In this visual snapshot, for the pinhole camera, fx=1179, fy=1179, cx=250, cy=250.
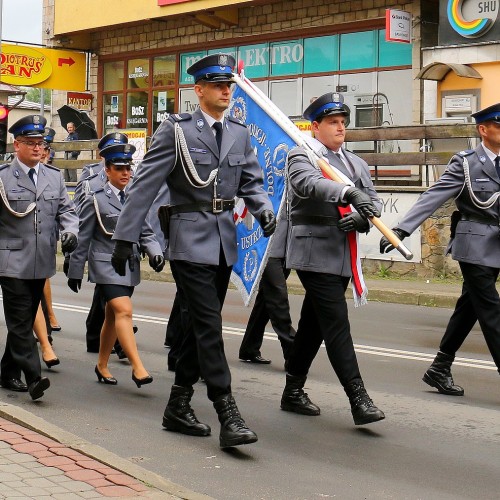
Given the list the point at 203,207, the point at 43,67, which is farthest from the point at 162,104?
the point at 203,207

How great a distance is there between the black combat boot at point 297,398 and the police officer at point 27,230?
1.72 meters

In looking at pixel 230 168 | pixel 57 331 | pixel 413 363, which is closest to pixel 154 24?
pixel 57 331

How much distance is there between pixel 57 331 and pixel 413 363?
12.7ft

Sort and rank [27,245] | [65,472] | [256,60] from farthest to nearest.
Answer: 1. [256,60]
2. [27,245]
3. [65,472]

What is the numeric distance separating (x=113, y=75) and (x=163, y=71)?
2406 mm

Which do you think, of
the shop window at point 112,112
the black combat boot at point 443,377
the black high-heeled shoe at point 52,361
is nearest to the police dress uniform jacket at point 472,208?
the black combat boot at point 443,377

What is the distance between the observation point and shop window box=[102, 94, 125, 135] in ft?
106

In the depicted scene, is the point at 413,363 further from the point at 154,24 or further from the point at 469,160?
the point at 154,24

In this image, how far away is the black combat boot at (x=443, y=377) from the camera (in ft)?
27.2

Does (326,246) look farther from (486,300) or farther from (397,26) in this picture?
(397,26)

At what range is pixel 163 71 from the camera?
30703 mm

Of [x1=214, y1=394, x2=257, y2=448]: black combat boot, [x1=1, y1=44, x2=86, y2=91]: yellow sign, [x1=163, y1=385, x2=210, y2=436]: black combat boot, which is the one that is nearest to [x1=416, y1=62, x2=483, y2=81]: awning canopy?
[x1=1, y1=44, x2=86, y2=91]: yellow sign

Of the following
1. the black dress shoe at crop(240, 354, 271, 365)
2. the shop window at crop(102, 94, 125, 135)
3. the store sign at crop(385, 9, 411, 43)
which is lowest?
the black dress shoe at crop(240, 354, 271, 365)

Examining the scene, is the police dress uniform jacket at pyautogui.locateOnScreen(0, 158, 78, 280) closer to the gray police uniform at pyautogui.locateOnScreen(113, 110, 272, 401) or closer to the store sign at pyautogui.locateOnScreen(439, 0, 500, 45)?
the gray police uniform at pyautogui.locateOnScreen(113, 110, 272, 401)
